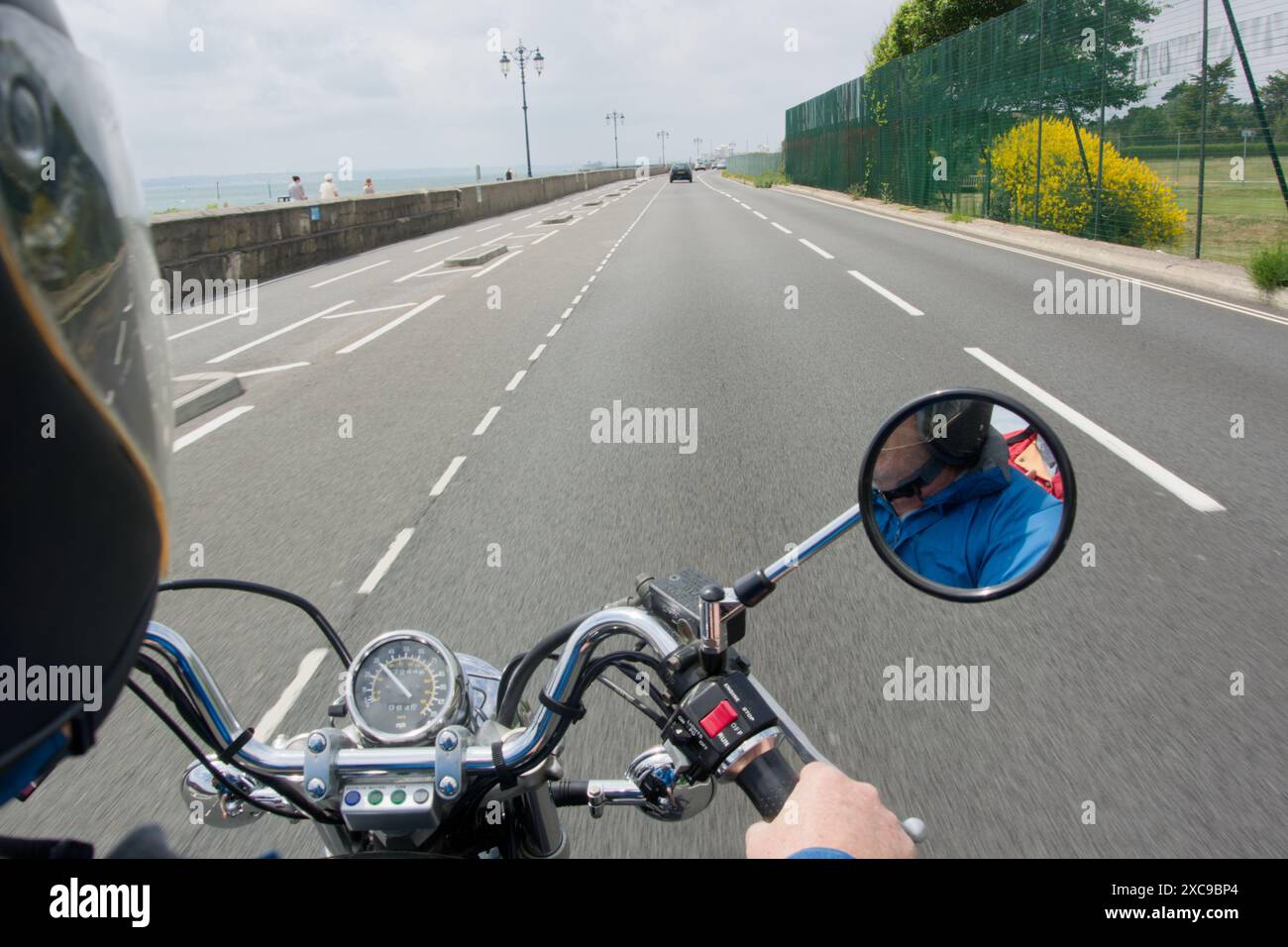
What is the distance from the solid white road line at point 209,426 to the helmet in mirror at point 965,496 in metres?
7.45

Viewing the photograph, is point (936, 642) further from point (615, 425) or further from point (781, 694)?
point (615, 425)

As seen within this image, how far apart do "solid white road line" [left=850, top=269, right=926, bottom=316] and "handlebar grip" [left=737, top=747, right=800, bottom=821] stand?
11.6 meters

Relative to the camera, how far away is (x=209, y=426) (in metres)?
8.95

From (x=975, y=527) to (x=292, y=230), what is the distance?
25.4 m

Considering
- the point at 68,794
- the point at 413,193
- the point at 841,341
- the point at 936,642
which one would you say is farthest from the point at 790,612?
the point at 413,193

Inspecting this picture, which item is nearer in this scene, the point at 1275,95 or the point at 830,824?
the point at 830,824

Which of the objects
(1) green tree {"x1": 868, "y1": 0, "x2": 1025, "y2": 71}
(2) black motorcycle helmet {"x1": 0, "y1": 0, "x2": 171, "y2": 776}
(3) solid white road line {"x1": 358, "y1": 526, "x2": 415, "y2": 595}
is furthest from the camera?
(1) green tree {"x1": 868, "y1": 0, "x2": 1025, "y2": 71}

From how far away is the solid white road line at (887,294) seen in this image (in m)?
12.8

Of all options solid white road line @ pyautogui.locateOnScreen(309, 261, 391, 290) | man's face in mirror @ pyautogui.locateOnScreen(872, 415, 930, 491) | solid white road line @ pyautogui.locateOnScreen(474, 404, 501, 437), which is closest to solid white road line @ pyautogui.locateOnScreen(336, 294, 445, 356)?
solid white road line @ pyautogui.locateOnScreen(474, 404, 501, 437)

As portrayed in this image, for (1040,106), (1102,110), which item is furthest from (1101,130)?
(1040,106)

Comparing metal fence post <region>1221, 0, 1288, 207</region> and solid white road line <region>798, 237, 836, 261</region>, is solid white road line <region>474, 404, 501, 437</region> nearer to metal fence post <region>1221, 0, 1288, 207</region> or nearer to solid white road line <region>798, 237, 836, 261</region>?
metal fence post <region>1221, 0, 1288, 207</region>

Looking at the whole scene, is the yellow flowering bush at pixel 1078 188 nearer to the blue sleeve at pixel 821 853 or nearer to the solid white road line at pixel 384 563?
the solid white road line at pixel 384 563

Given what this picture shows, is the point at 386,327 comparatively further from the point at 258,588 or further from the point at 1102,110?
the point at 1102,110

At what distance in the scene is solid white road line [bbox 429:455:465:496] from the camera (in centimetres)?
657
